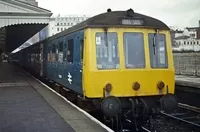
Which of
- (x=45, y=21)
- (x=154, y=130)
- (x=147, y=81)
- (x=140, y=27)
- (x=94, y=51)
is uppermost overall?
(x=45, y=21)

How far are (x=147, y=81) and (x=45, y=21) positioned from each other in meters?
12.8

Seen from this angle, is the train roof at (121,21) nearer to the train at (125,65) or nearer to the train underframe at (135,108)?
the train at (125,65)

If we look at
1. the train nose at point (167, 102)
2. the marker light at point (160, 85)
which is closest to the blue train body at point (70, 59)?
the marker light at point (160, 85)

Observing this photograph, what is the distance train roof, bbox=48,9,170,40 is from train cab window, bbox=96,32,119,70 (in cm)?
29

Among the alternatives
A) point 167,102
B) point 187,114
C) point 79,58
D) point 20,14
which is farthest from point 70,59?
point 20,14

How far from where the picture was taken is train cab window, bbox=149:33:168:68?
31.7 ft

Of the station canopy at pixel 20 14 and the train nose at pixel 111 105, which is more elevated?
the station canopy at pixel 20 14

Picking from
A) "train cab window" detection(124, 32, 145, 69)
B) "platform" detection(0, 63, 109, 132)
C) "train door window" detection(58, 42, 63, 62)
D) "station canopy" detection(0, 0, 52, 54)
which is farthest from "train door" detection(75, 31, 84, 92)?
"station canopy" detection(0, 0, 52, 54)

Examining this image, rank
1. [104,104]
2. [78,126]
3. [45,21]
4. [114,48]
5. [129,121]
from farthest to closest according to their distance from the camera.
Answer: [45,21]
[129,121]
[114,48]
[104,104]
[78,126]

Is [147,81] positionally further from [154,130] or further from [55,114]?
[55,114]

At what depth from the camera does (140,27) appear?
954cm

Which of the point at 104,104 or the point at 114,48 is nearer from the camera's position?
the point at 104,104

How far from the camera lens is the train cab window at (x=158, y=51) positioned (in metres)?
9.67

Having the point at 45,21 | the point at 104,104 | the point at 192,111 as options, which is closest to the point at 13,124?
the point at 104,104
